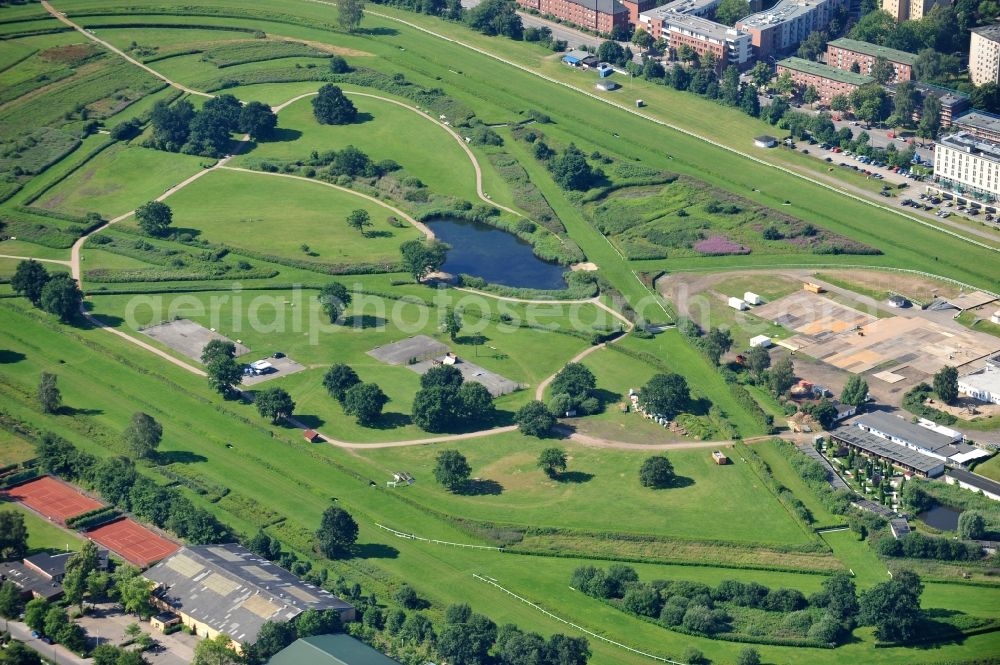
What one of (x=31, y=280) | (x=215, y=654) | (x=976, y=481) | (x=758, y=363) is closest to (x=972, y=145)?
(x=758, y=363)

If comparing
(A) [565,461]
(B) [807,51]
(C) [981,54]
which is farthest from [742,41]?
(A) [565,461]

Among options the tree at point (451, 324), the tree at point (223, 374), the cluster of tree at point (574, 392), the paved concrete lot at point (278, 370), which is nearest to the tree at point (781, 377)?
the cluster of tree at point (574, 392)

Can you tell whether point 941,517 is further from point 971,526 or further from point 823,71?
point 823,71

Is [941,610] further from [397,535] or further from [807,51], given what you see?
[807,51]

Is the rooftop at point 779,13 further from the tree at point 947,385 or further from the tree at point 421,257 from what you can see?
the tree at point 947,385

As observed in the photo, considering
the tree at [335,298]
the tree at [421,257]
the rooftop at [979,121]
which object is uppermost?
the rooftop at [979,121]

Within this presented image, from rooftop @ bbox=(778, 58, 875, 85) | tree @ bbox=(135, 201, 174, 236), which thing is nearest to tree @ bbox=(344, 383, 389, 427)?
tree @ bbox=(135, 201, 174, 236)
